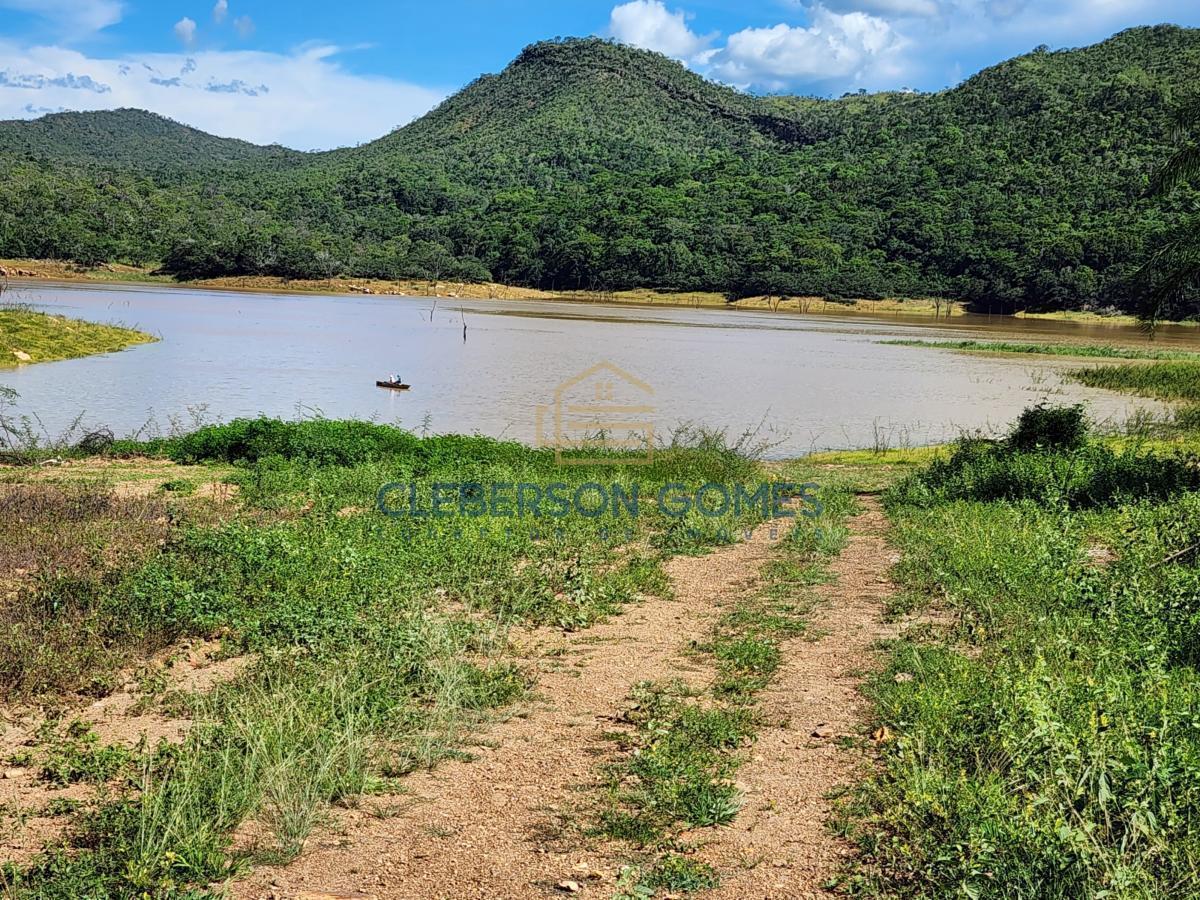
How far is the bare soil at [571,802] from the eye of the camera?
400 centimetres

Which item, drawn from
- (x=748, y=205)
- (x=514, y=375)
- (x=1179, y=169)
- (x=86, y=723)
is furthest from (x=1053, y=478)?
(x=748, y=205)

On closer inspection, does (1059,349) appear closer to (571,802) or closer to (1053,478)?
(1053,478)

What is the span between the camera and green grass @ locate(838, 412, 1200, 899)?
144 inches

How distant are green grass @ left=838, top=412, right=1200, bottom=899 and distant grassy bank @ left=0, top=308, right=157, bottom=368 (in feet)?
86.7

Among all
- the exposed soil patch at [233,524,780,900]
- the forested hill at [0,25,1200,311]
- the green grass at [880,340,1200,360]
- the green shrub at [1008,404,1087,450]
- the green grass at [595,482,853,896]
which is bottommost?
the exposed soil patch at [233,524,780,900]

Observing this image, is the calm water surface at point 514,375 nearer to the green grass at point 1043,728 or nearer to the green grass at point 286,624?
the green grass at point 286,624

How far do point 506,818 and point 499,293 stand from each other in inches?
3968

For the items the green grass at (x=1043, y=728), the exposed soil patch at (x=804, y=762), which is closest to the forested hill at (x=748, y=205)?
the green grass at (x=1043, y=728)

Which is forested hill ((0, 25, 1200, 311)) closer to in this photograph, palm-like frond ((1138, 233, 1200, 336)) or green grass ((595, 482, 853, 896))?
palm-like frond ((1138, 233, 1200, 336))

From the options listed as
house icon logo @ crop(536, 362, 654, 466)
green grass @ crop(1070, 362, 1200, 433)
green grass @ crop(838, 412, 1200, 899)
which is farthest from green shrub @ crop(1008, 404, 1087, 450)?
green grass @ crop(1070, 362, 1200, 433)

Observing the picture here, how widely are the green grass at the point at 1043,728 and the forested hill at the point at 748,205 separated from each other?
5968 centimetres

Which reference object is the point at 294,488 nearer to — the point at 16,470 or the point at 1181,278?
the point at 16,470

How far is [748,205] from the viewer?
11612 centimetres

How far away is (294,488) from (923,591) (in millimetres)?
7044
